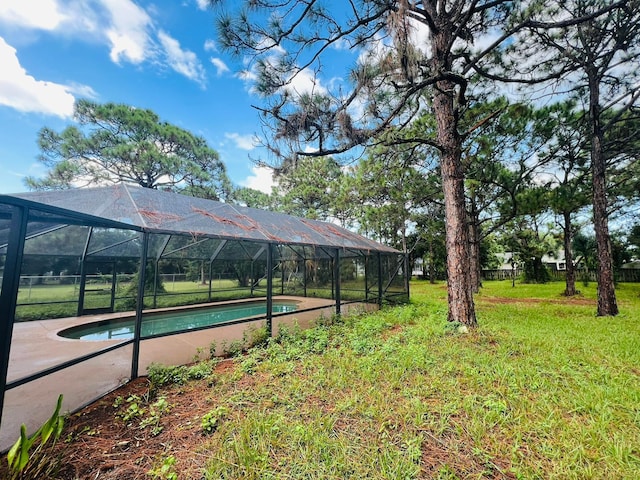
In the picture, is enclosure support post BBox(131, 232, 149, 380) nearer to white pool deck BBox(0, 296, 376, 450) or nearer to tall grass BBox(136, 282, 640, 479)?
white pool deck BBox(0, 296, 376, 450)

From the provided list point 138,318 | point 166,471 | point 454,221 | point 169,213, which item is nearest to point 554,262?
point 454,221

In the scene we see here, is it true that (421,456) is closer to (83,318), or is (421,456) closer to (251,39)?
(251,39)

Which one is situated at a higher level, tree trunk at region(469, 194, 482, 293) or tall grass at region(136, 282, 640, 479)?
tree trunk at region(469, 194, 482, 293)

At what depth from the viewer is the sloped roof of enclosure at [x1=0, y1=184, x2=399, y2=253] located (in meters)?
3.52

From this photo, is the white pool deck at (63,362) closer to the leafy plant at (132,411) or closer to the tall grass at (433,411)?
the leafy plant at (132,411)

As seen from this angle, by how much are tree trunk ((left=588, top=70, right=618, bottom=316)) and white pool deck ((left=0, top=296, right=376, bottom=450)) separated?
699cm

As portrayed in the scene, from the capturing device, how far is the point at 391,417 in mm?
2117

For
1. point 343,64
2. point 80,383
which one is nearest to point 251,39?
point 343,64

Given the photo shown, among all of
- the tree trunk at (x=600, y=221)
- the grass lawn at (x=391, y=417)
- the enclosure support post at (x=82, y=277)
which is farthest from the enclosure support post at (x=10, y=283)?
the tree trunk at (x=600, y=221)

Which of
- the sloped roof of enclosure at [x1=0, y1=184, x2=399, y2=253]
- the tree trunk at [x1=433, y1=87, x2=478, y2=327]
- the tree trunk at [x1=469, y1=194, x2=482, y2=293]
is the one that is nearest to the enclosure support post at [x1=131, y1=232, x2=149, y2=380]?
the sloped roof of enclosure at [x1=0, y1=184, x2=399, y2=253]

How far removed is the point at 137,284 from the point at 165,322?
1.89 meters

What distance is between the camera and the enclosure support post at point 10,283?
173 centimetres

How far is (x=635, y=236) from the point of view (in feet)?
40.0

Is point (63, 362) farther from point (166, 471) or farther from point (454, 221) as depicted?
point (454, 221)
